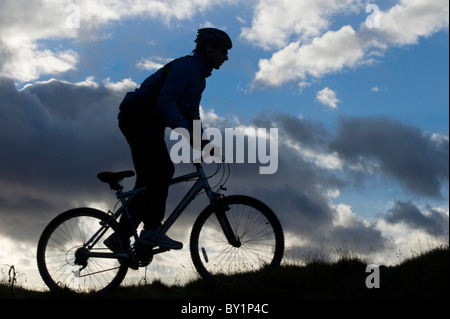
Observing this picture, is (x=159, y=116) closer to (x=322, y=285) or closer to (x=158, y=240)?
(x=158, y=240)

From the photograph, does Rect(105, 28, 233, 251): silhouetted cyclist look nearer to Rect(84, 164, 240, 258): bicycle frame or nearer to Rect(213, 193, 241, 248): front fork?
Rect(84, 164, 240, 258): bicycle frame

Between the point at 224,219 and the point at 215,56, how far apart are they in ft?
6.86

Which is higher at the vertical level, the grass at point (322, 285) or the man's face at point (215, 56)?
the man's face at point (215, 56)

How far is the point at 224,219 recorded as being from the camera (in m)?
6.23

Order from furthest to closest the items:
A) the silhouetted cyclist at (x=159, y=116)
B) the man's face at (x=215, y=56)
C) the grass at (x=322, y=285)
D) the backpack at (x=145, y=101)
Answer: the man's face at (x=215, y=56) < the backpack at (x=145, y=101) < the silhouetted cyclist at (x=159, y=116) < the grass at (x=322, y=285)

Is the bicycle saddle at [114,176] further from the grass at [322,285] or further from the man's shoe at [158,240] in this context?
the grass at [322,285]

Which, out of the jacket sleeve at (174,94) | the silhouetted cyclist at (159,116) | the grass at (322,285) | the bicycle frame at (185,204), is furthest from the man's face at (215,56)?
the grass at (322,285)

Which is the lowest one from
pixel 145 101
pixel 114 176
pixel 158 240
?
pixel 158 240

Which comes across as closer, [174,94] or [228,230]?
[174,94]

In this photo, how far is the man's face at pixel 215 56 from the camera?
640 centimetres

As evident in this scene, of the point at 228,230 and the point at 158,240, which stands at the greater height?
the point at 228,230

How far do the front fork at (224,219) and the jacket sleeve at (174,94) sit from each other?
0.98 metres

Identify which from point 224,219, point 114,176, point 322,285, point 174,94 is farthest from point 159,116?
point 322,285
